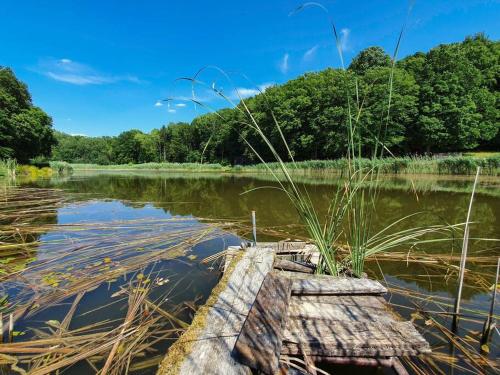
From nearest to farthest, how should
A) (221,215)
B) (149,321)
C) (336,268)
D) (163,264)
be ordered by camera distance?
1. (149,321)
2. (336,268)
3. (163,264)
4. (221,215)

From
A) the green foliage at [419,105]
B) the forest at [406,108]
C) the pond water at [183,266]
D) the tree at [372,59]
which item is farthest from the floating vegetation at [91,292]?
the tree at [372,59]

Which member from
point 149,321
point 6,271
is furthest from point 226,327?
point 6,271

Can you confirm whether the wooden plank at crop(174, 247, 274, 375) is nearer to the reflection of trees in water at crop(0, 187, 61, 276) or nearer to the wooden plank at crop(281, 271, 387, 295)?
the wooden plank at crop(281, 271, 387, 295)

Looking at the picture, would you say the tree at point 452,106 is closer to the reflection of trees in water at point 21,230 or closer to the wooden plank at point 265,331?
the wooden plank at point 265,331

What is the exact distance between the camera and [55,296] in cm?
214

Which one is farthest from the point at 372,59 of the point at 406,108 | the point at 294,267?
the point at 294,267

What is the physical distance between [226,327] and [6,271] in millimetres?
2752

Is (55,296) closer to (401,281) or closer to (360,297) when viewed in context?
(360,297)

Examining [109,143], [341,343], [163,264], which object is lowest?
[163,264]

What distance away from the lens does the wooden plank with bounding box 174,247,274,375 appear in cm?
108

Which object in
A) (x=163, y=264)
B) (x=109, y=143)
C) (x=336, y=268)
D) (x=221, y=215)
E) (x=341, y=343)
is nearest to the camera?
(x=341, y=343)

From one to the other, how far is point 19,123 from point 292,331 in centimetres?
3497

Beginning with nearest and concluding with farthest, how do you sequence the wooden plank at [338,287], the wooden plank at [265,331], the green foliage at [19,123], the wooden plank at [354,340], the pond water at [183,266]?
the wooden plank at [265,331]
the wooden plank at [354,340]
the wooden plank at [338,287]
the pond water at [183,266]
the green foliage at [19,123]

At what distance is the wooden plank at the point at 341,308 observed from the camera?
1488 millimetres
